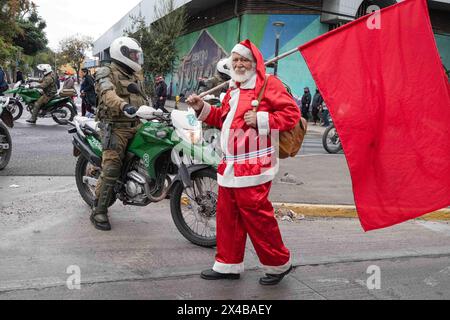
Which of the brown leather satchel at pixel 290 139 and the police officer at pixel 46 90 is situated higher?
the police officer at pixel 46 90

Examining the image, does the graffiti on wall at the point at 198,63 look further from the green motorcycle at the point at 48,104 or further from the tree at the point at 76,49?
the tree at the point at 76,49

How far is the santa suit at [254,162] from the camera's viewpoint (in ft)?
11.5

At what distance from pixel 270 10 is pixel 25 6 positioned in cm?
2203

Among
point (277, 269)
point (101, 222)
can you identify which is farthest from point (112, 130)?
point (277, 269)

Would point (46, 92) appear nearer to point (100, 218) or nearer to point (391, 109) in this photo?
point (100, 218)

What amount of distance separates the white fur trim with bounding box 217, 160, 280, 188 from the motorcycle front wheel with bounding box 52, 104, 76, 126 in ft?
37.5

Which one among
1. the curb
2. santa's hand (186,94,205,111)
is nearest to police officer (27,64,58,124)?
the curb

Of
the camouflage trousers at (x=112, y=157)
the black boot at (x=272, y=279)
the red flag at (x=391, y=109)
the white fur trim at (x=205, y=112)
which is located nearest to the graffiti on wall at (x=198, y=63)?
the camouflage trousers at (x=112, y=157)

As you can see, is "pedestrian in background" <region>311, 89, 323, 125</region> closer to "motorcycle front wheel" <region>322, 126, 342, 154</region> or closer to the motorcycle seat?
"motorcycle front wheel" <region>322, 126, 342, 154</region>

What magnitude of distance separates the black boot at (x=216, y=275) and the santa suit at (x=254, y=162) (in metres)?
0.30

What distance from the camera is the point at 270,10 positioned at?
74.5ft

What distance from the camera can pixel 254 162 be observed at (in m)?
3.54

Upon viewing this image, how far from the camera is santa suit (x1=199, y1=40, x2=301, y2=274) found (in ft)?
11.5

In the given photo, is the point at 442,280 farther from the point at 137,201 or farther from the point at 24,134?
the point at 24,134
